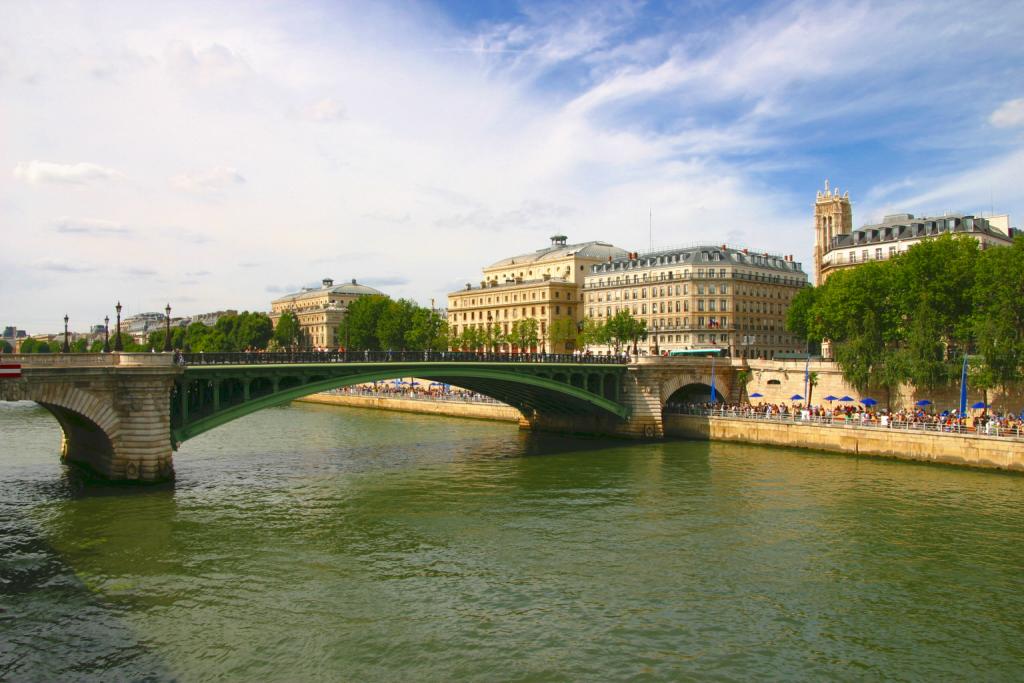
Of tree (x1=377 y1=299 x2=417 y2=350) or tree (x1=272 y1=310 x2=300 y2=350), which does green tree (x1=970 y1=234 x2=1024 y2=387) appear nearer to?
tree (x1=377 y1=299 x2=417 y2=350)

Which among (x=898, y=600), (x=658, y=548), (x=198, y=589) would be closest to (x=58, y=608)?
(x=198, y=589)

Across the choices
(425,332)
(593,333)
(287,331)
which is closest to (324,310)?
(287,331)

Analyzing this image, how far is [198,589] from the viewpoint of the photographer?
24406mm

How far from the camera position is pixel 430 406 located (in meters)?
86.0

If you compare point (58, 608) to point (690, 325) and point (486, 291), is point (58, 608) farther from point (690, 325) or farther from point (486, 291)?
point (486, 291)

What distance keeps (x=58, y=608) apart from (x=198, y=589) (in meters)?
3.58

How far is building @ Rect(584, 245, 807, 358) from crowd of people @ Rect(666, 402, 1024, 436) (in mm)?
35751

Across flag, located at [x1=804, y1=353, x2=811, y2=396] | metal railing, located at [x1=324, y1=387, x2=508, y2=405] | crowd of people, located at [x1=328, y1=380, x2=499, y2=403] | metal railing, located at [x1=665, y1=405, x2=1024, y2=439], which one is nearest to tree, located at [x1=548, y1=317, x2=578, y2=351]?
crowd of people, located at [x1=328, y1=380, x2=499, y2=403]

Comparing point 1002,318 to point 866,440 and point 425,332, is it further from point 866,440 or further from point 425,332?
point 425,332

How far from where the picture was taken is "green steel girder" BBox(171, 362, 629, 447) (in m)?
40.2

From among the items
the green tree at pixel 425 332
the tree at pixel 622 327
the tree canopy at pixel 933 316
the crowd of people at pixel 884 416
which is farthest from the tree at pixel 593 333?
the tree canopy at pixel 933 316

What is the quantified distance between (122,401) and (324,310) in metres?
141

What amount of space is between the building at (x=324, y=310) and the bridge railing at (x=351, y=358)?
11510 cm

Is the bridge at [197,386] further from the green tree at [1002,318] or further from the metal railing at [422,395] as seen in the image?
the green tree at [1002,318]
